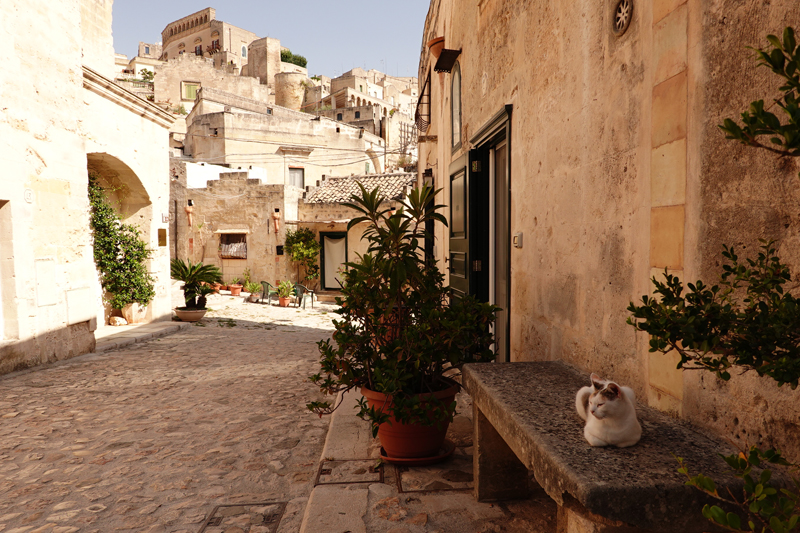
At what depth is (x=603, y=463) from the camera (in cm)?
132

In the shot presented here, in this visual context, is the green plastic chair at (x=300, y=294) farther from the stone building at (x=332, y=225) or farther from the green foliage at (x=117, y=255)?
the green foliage at (x=117, y=255)

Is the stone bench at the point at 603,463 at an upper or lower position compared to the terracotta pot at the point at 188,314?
upper

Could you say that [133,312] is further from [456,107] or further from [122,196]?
[456,107]

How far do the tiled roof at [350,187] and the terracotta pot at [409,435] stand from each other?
44.9 feet

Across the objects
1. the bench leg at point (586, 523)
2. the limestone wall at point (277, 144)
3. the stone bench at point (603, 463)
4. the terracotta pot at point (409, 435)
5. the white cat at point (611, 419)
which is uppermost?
the limestone wall at point (277, 144)

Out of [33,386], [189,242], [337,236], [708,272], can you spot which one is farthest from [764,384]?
[189,242]

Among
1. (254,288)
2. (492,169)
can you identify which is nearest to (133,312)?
(254,288)

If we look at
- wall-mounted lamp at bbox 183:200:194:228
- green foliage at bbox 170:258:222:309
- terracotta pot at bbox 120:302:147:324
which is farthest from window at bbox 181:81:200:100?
terracotta pot at bbox 120:302:147:324

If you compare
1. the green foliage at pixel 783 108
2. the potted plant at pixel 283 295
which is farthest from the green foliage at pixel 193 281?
the green foliage at pixel 783 108

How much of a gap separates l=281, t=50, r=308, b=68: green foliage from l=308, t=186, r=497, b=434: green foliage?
51.5 metres

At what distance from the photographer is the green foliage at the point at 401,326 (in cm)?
271

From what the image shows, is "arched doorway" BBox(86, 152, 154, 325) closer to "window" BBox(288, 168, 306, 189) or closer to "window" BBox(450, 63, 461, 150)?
"window" BBox(450, 63, 461, 150)

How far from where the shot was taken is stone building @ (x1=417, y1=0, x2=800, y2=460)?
1.35 meters

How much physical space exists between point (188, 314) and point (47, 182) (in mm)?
4289
